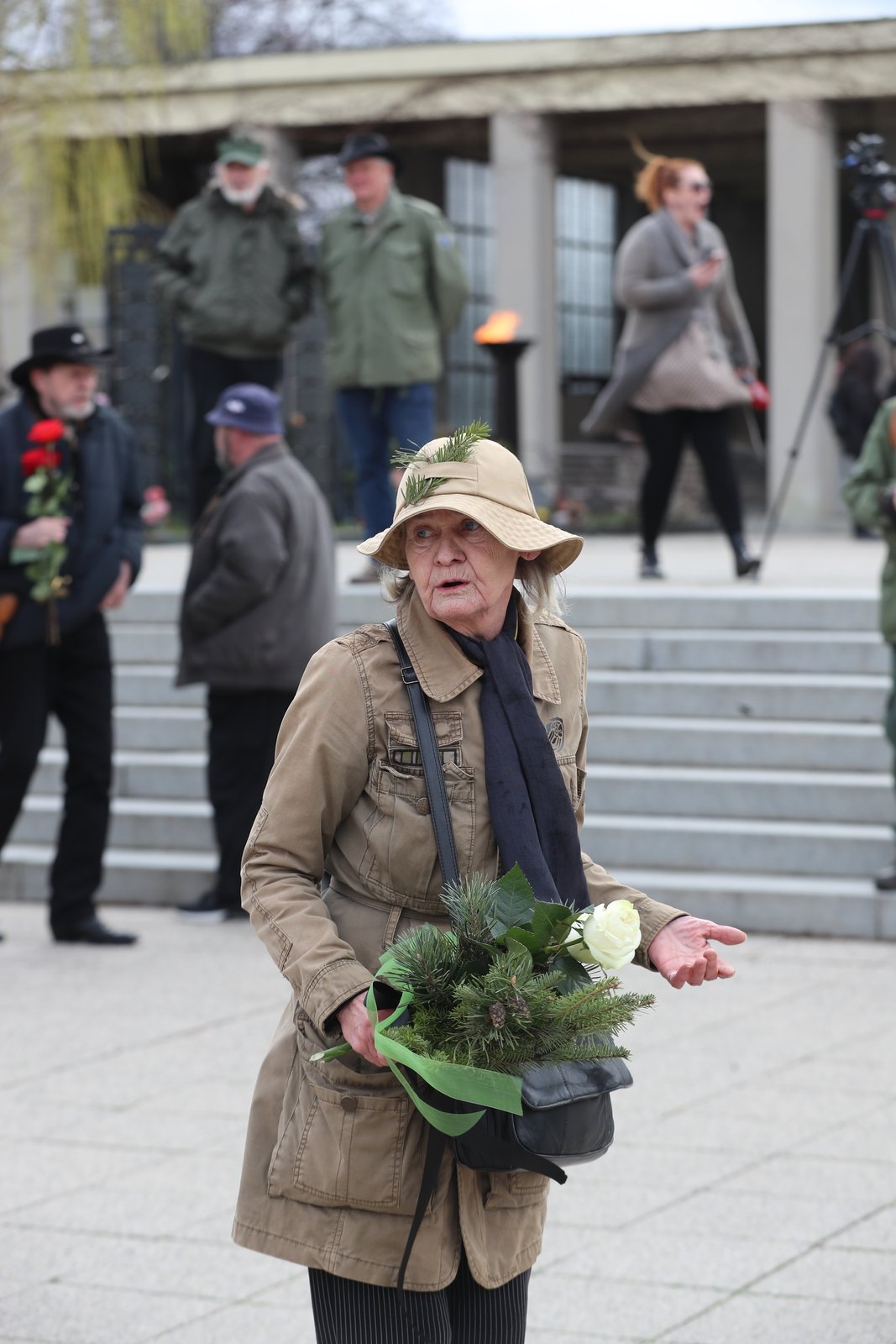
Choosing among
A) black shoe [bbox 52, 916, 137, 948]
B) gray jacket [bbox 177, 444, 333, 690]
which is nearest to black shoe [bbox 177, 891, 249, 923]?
black shoe [bbox 52, 916, 137, 948]

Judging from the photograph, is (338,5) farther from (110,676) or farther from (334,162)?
(110,676)

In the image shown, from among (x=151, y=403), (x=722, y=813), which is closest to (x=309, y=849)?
(x=722, y=813)

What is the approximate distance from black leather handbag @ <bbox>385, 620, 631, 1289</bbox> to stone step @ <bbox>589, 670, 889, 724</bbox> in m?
6.14

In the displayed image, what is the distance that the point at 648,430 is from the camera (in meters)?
10.4

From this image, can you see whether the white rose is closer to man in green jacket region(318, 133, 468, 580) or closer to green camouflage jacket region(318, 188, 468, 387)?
man in green jacket region(318, 133, 468, 580)

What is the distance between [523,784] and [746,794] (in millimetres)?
5590

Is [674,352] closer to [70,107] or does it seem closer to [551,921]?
[70,107]

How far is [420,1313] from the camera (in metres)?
2.96

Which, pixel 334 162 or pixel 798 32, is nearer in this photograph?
pixel 798 32

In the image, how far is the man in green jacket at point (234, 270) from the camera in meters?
10.3

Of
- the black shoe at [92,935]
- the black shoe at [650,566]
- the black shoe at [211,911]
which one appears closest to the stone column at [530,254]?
the black shoe at [650,566]

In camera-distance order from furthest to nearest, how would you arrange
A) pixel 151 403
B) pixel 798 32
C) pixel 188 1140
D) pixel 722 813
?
pixel 798 32 < pixel 151 403 < pixel 722 813 < pixel 188 1140

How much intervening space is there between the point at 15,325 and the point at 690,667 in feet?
57.7

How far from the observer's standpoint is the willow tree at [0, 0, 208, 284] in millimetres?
12883
